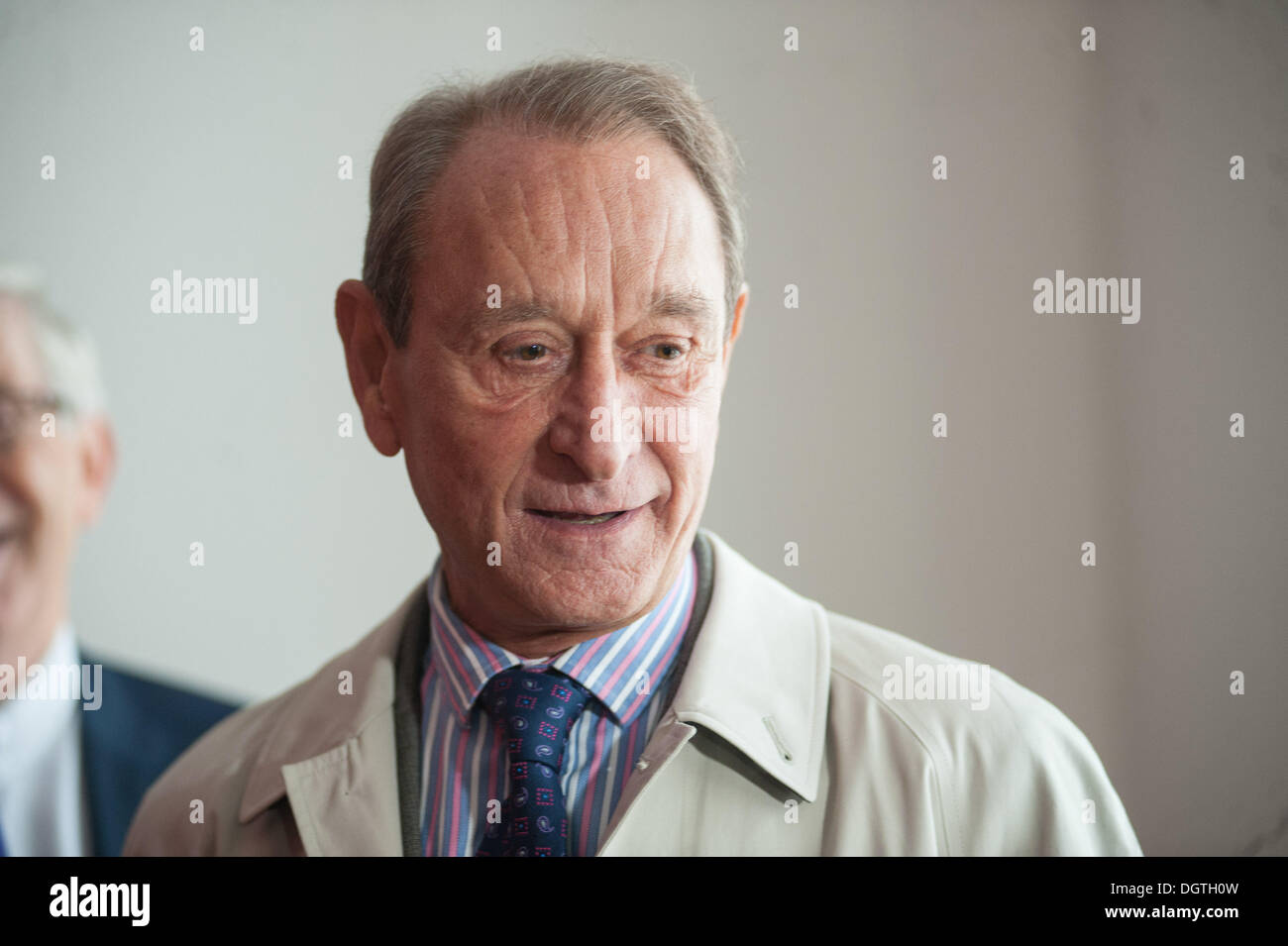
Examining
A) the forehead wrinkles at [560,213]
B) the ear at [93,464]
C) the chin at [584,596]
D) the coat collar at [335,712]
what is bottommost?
the coat collar at [335,712]

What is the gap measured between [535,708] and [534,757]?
0.19 ft

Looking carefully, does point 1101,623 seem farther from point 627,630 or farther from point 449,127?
point 449,127

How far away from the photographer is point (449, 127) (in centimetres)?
144

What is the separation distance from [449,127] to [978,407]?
34.6 inches

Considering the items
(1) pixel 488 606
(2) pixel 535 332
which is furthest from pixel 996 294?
(1) pixel 488 606

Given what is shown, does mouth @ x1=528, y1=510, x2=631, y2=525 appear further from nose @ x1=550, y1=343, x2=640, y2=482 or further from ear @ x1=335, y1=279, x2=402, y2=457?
ear @ x1=335, y1=279, x2=402, y2=457

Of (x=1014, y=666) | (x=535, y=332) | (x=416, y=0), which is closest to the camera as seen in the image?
(x=535, y=332)

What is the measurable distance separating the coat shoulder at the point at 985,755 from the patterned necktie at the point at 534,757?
342mm

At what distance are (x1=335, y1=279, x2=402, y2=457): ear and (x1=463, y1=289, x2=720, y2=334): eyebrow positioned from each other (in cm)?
18

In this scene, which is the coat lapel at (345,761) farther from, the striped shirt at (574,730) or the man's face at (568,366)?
the man's face at (568,366)

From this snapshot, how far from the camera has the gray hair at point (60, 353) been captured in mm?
1900

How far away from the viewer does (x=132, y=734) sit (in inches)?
76.8

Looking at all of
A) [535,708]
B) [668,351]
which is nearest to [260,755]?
[535,708]

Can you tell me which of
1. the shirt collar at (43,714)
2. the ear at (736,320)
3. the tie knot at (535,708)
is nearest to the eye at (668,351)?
the ear at (736,320)
